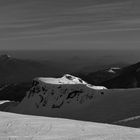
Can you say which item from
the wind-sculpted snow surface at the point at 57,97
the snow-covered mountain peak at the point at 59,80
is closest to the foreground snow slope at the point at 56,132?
the wind-sculpted snow surface at the point at 57,97

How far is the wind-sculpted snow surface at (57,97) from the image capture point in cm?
10079

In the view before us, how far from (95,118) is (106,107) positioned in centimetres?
1162

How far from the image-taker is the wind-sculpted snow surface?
331 feet

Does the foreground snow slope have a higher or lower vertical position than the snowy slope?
higher

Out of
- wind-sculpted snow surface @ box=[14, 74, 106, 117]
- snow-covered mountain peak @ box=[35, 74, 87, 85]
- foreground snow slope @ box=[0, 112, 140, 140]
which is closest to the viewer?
foreground snow slope @ box=[0, 112, 140, 140]

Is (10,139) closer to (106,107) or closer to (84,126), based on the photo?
(84,126)

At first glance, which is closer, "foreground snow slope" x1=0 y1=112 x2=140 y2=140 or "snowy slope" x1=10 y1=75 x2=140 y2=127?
"foreground snow slope" x1=0 y1=112 x2=140 y2=140

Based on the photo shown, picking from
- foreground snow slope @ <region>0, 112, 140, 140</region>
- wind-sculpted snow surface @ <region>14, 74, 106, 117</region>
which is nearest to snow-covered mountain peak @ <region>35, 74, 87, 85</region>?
wind-sculpted snow surface @ <region>14, 74, 106, 117</region>

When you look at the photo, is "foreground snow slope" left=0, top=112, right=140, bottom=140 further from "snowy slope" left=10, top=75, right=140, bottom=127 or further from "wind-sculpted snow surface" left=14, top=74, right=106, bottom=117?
"wind-sculpted snow surface" left=14, top=74, right=106, bottom=117

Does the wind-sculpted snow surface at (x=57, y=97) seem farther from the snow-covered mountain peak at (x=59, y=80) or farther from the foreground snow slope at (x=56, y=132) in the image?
the foreground snow slope at (x=56, y=132)

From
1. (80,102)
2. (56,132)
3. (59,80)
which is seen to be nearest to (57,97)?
(80,102)

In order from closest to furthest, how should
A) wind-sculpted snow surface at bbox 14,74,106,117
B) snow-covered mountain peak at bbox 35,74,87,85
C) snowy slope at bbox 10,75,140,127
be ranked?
1. snowy slope at bbox 10,75,140,127
2. wind-sculpted snow surface at bbox 14,74,106,117
3. snow-covered mountain peak at bbox 35,74,87,85

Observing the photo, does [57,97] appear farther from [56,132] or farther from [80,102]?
[56,132]

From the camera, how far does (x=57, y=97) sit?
120m
